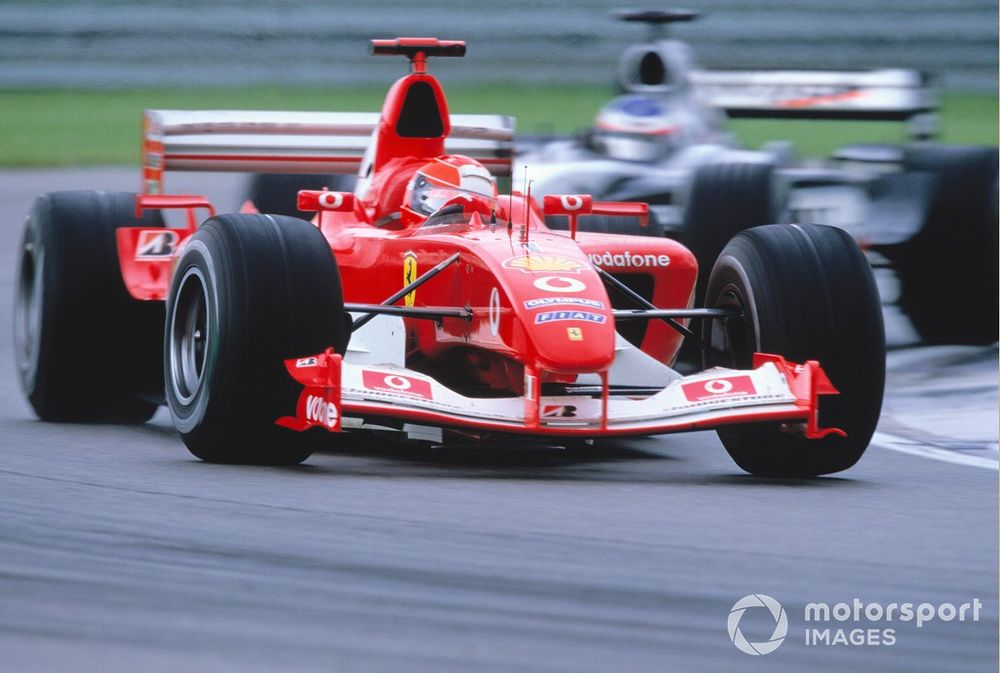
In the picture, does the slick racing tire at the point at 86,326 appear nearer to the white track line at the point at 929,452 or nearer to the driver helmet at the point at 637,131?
the white track line at the point at 929,452

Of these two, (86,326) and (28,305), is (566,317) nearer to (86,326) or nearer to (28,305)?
(86,326)

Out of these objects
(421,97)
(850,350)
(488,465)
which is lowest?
(488,465)

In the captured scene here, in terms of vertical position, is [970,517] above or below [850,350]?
below

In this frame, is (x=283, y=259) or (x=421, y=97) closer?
(x=283, y=259)

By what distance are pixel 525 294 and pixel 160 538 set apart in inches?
68.0

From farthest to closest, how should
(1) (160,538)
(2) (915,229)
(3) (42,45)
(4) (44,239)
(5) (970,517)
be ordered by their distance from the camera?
(3) (42,45) < (2) (915,229) < (4) (44,239) < (5) (970,517) < (1) (160,538)

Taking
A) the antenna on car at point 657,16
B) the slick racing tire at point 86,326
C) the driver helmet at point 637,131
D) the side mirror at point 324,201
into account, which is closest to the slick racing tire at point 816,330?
the side mirror at point 324,201

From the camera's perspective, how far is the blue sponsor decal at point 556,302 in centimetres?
603

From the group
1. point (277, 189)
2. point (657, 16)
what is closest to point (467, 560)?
point (277, 189)

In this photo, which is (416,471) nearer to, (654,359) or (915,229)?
(654,359)

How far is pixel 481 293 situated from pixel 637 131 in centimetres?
714

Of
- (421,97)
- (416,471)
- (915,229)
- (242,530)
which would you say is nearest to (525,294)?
(416,471)

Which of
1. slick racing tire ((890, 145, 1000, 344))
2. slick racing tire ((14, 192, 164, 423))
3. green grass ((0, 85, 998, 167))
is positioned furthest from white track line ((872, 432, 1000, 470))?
green grass ((0, 85, 998, 167))

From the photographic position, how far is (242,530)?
495 centimetres
